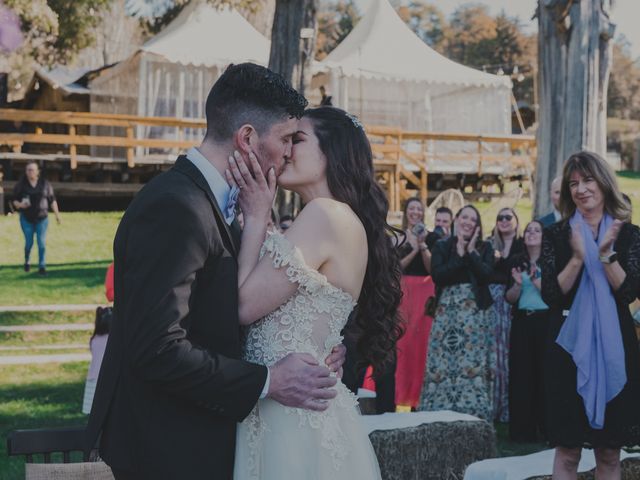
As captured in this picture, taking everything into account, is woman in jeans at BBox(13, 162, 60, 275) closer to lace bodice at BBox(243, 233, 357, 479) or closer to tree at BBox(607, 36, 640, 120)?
lace bodice at BBox(243, 233, 357, 479)

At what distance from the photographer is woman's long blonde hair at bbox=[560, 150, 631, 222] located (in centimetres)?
488

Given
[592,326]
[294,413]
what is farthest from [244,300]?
[592,326]

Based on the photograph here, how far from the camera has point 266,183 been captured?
2871mm

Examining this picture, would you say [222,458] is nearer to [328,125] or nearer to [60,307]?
[328,125]

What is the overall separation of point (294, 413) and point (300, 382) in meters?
0.17

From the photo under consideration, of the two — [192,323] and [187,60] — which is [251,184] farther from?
[187,60]

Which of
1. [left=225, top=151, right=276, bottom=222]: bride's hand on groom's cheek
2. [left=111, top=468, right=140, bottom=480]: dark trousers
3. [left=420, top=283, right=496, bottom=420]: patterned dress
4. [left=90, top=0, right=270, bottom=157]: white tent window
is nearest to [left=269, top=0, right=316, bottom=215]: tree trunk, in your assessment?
[left=420, top=283, right=496, bottom=420]: patterned dress

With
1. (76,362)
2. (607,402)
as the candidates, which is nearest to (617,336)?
(607,402)

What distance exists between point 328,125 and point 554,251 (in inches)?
87.4

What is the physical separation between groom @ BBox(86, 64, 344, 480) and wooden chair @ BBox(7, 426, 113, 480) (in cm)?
89

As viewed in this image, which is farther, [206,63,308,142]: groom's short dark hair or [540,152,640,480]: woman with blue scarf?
[540,152,640,480]: woman with blue scarf

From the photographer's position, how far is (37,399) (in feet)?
29.7

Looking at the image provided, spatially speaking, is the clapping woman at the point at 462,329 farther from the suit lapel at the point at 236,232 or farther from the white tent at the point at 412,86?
the white tent at the point at 412,86

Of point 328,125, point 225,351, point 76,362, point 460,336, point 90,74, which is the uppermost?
point 90,74
